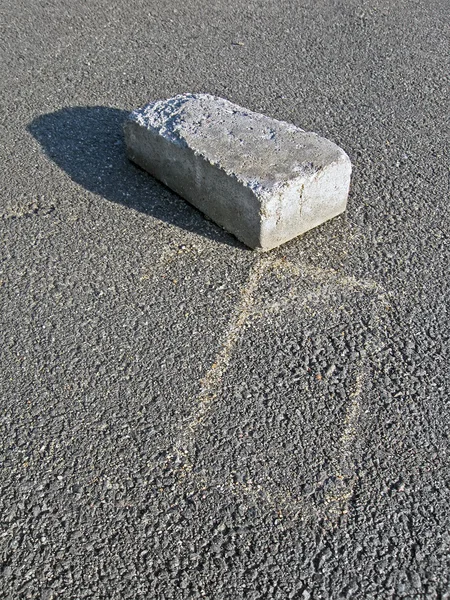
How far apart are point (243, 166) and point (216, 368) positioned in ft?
3.37

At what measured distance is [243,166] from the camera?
11.0 ft

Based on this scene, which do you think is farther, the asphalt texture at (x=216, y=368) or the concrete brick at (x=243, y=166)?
the concrete brick at (x=243, y=166)

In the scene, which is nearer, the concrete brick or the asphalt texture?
the asphalt texture

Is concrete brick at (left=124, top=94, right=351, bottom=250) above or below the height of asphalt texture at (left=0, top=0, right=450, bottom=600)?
above

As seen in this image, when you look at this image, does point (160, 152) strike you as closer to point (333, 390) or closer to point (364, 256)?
point (364, 256)

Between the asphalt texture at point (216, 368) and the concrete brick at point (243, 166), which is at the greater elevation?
the concrete brick at point (243, 166)

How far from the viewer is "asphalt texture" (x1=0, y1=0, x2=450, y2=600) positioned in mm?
2227

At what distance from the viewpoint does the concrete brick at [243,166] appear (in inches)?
129

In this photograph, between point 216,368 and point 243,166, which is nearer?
point 216,368

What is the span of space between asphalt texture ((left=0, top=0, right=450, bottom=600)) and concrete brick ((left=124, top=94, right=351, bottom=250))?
11 centimetres

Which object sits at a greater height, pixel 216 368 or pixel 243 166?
pixel 243 166

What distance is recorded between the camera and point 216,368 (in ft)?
9.24

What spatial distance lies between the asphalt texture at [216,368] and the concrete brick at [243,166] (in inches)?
4.2

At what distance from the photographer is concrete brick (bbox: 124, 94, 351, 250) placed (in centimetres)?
329
